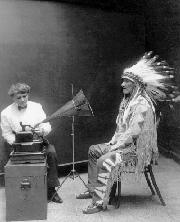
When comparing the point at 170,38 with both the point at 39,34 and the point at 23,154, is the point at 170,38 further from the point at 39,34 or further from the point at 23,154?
the point at 23,154

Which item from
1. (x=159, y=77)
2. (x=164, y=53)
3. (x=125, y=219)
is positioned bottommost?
(x=125, y=219)

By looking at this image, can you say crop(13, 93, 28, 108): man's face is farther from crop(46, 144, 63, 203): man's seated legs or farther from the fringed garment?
the fringed garment

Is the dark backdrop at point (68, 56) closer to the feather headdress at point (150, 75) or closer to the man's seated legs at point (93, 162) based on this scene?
the man's seated legs at point (93, 162)

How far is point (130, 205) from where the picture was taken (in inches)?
174

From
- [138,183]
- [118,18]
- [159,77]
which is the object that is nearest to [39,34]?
[118,18]

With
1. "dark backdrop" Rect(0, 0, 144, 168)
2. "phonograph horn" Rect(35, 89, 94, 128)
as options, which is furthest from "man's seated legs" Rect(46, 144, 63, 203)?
"dark backdrop" Rect(0, 0, 144, 168)

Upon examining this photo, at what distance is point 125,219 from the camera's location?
159 inches

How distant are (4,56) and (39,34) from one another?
51 centimetres

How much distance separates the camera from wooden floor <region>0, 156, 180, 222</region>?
13.3 ft

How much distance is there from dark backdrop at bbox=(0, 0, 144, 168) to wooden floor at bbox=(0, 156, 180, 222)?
76 cm

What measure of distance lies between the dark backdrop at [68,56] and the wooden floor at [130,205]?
76cm

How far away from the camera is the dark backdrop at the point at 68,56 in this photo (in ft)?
15.9

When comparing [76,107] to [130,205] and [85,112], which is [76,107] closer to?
[85,112]

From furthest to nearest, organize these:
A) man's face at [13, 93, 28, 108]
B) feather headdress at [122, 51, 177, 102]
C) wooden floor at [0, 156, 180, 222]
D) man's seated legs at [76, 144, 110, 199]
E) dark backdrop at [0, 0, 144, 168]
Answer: dark backdrop at [0, 0, 144, 168] → man's face at [13, 93, 28, 108] → man's seated legs at [76, 144, 110, 199] → feather headdress at [122, 51, 177, 102] → wooden floor at [0, 156, 180, 222]
